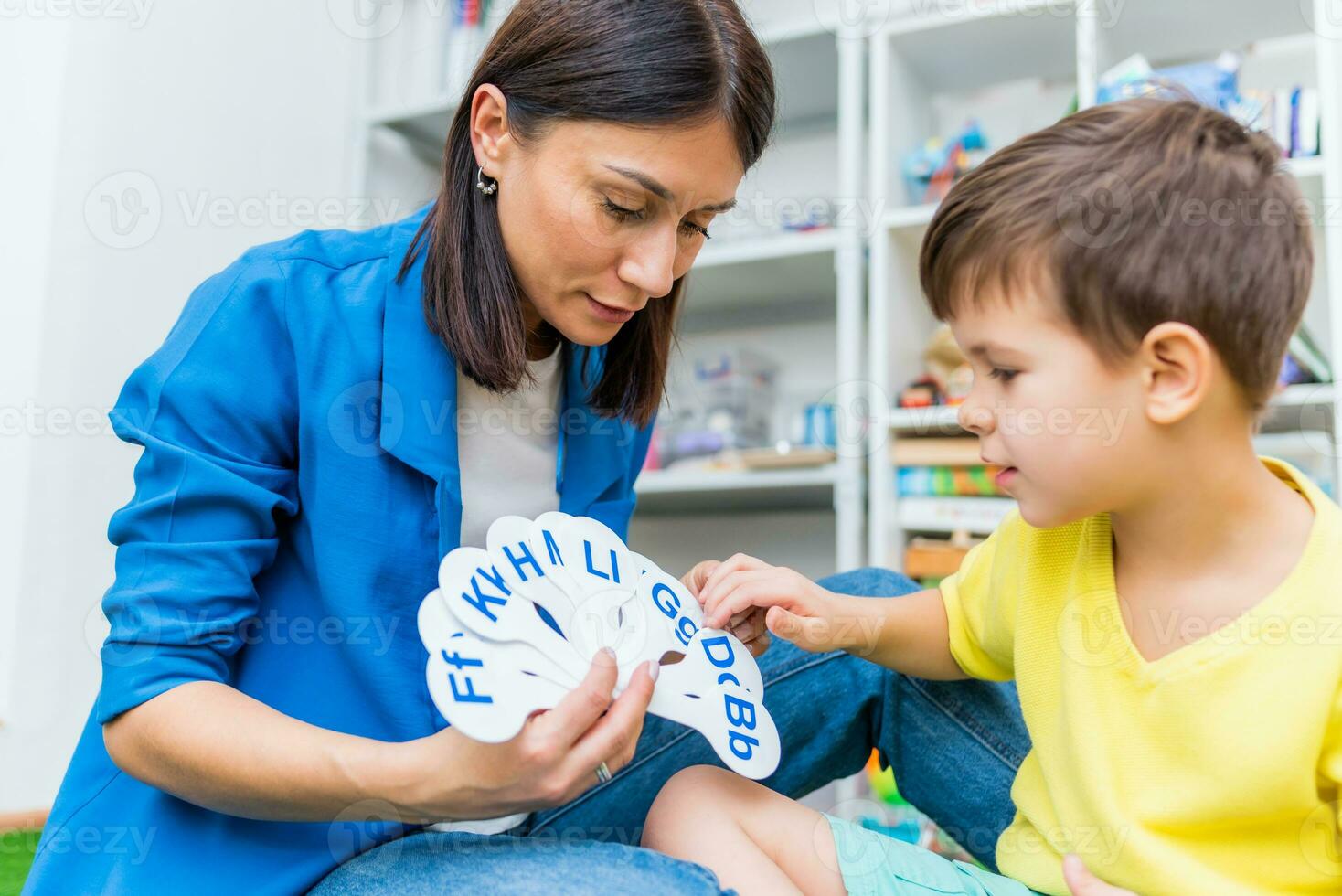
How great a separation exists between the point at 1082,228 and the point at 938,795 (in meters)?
0.54

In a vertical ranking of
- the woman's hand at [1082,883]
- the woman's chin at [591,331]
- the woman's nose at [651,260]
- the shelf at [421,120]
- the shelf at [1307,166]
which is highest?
the shelf at [421,120]

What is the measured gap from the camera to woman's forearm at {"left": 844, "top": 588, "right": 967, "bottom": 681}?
36.2 inches

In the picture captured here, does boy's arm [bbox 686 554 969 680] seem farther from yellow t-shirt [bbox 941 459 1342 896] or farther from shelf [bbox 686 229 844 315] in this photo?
shelf [bbox 686 229 844 315]

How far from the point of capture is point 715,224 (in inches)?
93.7

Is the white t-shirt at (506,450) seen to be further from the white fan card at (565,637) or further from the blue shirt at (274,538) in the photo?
the white fan card at (565,637)

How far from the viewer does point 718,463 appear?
1975 mm

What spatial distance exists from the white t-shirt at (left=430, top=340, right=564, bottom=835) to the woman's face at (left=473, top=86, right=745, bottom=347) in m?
0.11

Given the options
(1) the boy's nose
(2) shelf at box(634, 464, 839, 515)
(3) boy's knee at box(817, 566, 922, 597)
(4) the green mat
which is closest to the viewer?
(1) the boy's nose

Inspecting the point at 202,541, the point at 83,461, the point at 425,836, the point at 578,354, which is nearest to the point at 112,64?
the point at 83,461

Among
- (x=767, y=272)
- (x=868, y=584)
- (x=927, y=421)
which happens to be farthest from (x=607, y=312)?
(x=767, y=272)

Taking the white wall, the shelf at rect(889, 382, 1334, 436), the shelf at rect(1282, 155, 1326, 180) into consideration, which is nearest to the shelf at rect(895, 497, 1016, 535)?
the shelf at rect(889, 382, 1334, 436)

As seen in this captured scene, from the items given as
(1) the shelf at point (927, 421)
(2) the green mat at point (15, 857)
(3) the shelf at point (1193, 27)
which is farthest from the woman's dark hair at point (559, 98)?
(3) the shelf at point (1193, 27)

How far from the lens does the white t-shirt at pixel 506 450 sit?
37.7 inches

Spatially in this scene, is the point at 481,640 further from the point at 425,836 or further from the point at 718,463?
the point at 718,463
